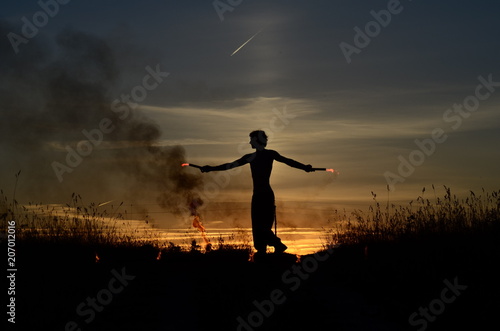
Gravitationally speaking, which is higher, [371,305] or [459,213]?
[459,213]

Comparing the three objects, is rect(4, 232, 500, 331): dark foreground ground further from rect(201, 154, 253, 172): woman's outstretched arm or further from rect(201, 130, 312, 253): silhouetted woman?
rect(201, 154, 253, 172): woman's outstretched arm

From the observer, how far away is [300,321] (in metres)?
9.30

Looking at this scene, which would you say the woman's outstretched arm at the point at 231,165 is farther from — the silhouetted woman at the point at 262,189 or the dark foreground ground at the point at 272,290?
the dark foreground ground at the point at 272,290

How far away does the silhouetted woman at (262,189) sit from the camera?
1684 centimetres

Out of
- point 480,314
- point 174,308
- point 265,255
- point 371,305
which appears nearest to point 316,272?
point 265,255

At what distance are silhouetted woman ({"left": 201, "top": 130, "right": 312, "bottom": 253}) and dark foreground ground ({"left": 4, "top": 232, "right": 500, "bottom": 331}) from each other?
596 millimetres

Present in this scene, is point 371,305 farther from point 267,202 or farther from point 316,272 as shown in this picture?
point 267,202

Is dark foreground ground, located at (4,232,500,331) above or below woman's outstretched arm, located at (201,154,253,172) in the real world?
below

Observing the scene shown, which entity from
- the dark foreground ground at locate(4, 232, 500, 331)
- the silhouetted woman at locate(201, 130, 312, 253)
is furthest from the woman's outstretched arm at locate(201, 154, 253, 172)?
the dark foreground ground at locate(4, 232, 500, 331)

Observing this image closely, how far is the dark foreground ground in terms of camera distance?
30.7ft

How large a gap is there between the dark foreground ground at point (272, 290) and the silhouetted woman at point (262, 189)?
1.95 feet

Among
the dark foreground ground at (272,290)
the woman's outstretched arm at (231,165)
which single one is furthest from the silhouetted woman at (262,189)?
the dark foreground ground at (272,290)

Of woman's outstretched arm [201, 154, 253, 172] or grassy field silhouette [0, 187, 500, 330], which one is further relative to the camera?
woman's outstretched arm [201, 154, 253, 172]

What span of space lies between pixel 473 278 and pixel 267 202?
21.7 feet
